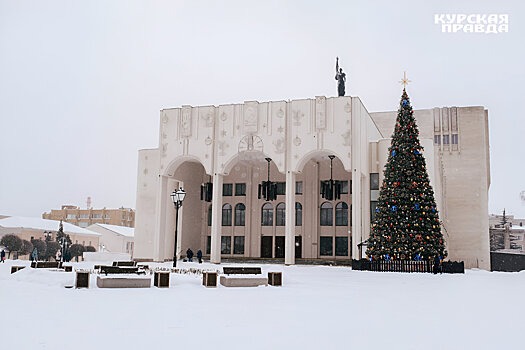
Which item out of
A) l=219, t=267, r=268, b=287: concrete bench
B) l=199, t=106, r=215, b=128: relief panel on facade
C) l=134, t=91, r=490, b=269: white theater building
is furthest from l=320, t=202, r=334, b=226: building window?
l=219, t=267, r=268, b=287: concrete bench

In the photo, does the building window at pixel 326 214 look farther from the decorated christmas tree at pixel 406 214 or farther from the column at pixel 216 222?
the decorated christmas tree at pixel 406 214

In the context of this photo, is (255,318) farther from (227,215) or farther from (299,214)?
(227,215)

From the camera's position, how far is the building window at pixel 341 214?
41.9 m

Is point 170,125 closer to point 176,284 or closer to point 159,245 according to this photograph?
point 159,245

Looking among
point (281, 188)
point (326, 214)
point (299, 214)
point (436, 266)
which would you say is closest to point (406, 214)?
point (436, 266)

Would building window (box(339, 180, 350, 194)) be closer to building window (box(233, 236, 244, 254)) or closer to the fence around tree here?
building window (box(233, 236, 244, 254))

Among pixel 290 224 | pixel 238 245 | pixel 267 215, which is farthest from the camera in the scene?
pixel 238 245

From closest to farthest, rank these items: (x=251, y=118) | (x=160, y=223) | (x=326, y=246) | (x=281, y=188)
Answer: (x=251, y=118) < (x=160, y=223) < (x=326, y=246) < (x=281, y=188)

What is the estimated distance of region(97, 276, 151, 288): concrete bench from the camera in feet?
50.2

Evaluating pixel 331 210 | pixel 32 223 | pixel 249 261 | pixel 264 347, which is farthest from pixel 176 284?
pixel 32 223

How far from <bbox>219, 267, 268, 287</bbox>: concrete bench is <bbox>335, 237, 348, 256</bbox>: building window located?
24.7m

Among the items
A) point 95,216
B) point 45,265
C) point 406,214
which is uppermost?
point 95,216

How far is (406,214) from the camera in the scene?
87.4 feet

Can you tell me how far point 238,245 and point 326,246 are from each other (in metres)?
7.51
